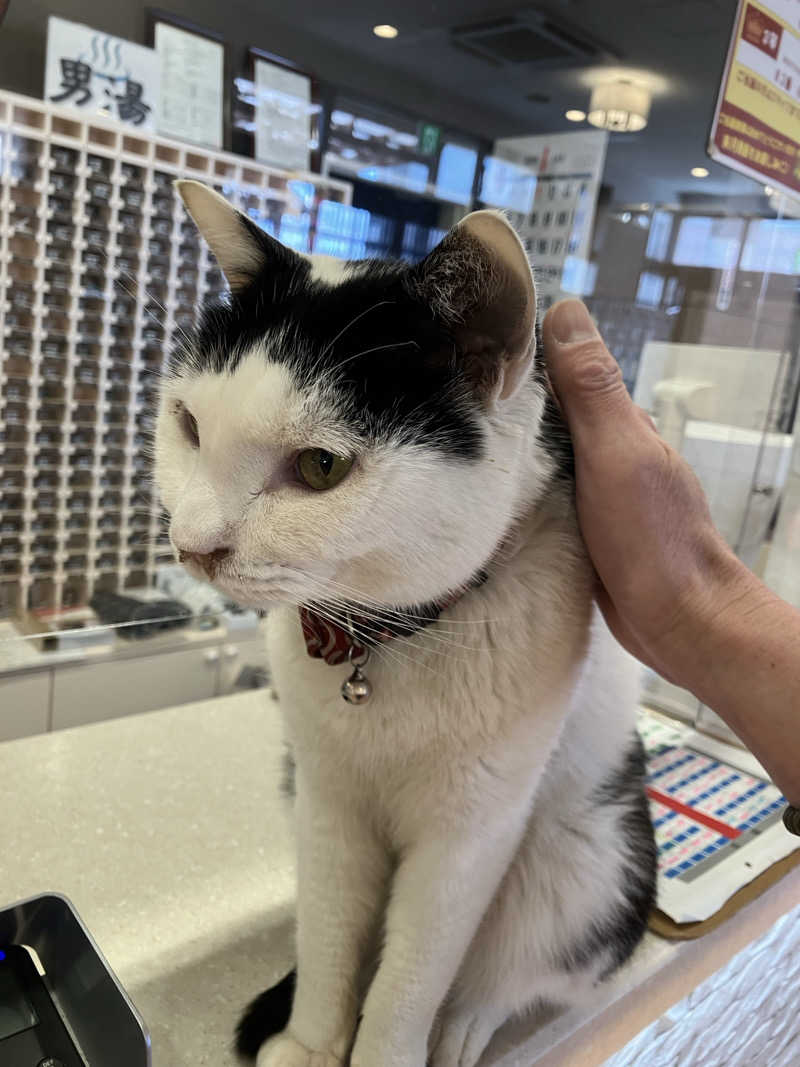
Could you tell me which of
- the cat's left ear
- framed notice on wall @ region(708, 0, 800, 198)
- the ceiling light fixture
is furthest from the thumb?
the ceiling light fixture

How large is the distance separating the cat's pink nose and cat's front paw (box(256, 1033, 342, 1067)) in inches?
15.9

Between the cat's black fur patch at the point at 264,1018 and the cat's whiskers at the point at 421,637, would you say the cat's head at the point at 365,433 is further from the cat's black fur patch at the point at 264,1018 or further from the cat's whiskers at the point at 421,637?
the cat's black fur patch at the point at 264,1018

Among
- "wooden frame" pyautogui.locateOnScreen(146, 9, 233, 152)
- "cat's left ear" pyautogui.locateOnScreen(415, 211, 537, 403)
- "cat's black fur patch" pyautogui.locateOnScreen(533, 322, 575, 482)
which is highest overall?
"wooden frame" pyautogui.locateOnScreen(146, 9, 233, 152)

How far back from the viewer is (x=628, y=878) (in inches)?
26.6

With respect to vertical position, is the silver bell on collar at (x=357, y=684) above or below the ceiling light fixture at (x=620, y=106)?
below

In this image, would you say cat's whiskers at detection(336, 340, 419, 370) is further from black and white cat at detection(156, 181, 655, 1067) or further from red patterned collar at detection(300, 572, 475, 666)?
red patterned collar at detection(300, 572, 475, 666)

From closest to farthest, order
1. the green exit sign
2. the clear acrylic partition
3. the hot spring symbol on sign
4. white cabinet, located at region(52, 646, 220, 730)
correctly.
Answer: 1. the hot spring symbol on sign
2. white cabinet, located at region(52, 646, 220, 730)
3. the green exit sign
4. the clear acrylic partition

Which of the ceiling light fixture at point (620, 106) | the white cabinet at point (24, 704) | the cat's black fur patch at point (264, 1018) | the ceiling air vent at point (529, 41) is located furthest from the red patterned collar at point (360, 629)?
the ceiling light fixture at point (620, 106)

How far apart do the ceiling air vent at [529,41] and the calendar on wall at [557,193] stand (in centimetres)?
14

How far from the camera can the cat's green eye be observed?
1.46ft

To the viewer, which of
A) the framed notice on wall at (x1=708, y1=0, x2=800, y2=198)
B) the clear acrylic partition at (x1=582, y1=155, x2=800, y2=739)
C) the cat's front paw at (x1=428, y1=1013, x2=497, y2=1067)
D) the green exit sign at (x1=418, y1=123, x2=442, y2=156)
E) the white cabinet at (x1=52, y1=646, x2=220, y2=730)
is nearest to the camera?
the cat's front paw at (x1=428, y1=1013, x2=497, y2=1067)

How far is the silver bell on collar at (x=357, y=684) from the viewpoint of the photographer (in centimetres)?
53

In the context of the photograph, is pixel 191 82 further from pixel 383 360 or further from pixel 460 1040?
pixel 460 1040

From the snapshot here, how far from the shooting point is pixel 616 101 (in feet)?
4.99
